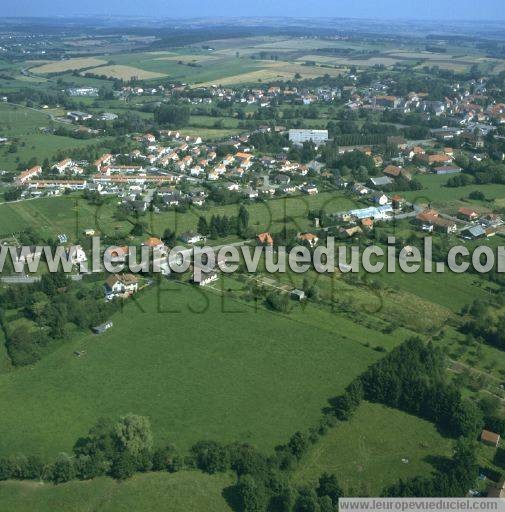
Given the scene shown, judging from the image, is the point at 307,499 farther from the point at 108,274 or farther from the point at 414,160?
the point at 414,160

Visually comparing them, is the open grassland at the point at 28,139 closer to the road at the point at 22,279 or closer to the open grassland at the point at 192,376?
the road at the point at 22,279

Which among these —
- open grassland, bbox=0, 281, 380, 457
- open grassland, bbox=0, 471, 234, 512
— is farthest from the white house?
open grassland, bbox=0, 471, 234, 512

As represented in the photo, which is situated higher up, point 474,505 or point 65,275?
point 65,275

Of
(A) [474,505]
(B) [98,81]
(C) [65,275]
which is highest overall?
(B) [98,81]

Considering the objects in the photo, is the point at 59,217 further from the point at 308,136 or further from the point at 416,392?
the point at 308,136

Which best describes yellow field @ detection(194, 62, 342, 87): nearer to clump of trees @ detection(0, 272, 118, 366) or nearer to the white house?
Result: the white house

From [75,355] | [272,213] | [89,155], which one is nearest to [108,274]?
[75,355]

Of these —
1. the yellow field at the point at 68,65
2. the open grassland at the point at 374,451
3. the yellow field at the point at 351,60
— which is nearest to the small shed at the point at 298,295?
the open grassland at the point at 374,451
